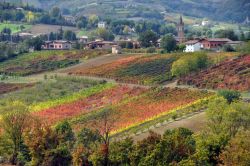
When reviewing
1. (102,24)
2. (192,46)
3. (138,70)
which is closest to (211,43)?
(192,46)

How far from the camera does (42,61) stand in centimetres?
9800

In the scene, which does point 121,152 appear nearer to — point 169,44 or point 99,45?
point 169,44

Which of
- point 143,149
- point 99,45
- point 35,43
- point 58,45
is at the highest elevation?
point 35,43

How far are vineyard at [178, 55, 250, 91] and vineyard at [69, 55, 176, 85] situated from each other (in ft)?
17.4

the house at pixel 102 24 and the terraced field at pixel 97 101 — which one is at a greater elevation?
the house at pixel 102 24

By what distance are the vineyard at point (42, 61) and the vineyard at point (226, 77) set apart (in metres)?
31.1

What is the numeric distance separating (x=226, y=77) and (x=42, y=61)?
42429mm

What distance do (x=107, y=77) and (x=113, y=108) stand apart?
820 inches

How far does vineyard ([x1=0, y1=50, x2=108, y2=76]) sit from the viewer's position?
9244cm

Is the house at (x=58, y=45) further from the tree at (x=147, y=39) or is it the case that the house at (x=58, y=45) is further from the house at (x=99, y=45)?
the tree at (x=147, y=39)

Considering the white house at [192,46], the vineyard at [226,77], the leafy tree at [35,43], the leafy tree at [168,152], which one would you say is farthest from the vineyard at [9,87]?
the leafy tree at [168,152]

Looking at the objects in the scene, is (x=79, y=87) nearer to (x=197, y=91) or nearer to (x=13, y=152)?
(x=197, y=91)

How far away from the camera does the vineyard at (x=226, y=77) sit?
61.0 meters

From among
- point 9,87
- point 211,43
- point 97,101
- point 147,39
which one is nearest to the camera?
point 97,101
